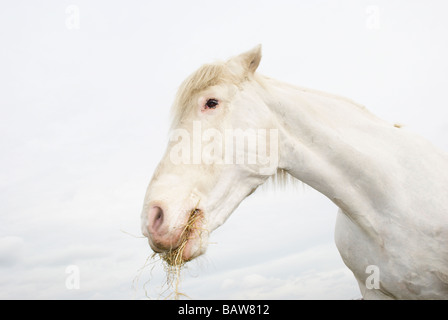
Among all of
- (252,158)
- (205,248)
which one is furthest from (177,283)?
(252,158)

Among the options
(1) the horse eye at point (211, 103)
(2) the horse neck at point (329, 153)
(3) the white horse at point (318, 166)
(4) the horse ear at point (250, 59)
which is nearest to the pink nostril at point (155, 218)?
(3) the white horse at point (318, 166)

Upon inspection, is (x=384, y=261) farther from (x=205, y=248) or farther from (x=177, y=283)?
(x=177, y=283)

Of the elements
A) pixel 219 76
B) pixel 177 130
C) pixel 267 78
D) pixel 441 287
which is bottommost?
pixel 441 287

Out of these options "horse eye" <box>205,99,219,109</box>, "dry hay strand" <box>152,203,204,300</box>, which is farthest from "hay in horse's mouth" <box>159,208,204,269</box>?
"horse eye" <box>205,99,219,109</box>

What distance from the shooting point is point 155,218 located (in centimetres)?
271

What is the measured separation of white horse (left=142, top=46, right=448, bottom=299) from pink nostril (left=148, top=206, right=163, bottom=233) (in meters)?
0.18

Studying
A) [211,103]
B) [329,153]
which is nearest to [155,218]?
[211,103]

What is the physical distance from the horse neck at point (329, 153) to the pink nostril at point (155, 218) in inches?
52.8

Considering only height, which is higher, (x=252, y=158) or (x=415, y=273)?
(x=252, y=158)

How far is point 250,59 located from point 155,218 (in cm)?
186

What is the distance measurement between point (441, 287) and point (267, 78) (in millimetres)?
2593

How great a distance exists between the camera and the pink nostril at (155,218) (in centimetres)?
268

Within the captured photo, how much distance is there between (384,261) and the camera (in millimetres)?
3355

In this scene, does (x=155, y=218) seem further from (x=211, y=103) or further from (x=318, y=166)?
(x=318, y=166)
